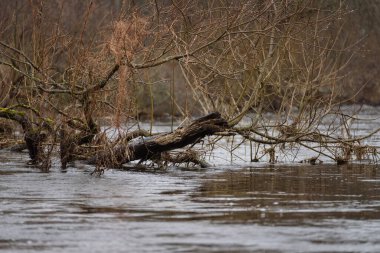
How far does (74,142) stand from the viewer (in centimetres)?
2014

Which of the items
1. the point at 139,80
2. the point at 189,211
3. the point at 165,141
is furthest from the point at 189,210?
the point at 139,80

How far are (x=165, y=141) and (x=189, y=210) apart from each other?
6855 millimetres

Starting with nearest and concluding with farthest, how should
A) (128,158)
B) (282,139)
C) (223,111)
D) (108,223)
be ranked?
1. (108,223)
2. (128,158)
3. (282,139)
4. (223,111)

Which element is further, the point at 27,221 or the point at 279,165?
the point at 279,165

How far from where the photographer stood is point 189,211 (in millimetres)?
13281

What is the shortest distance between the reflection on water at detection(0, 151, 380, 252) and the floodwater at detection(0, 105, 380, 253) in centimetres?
1

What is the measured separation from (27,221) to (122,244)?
2.15 meters

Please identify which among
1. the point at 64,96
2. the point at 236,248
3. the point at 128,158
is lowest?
the point at 236,248

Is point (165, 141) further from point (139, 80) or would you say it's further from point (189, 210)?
point (189, 210)

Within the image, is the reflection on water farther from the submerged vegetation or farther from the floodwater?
the submerged vegetation

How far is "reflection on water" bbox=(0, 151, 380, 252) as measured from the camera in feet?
34.4

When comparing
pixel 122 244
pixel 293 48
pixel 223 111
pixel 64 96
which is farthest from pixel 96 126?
pixel 122 244

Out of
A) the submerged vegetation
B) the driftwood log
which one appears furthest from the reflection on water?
the submerged vegetation

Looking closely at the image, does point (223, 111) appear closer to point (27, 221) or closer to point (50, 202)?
point (50, 202)
